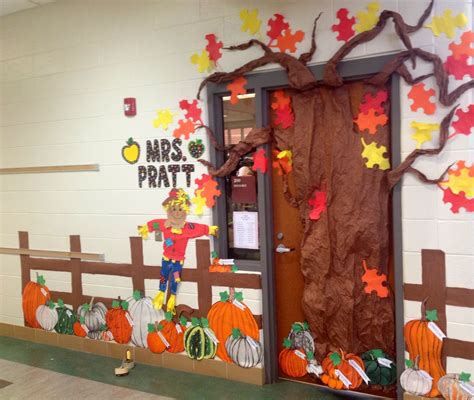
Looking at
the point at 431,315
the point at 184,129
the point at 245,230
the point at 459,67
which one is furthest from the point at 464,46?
the point at 184,129

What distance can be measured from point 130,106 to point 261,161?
118cm

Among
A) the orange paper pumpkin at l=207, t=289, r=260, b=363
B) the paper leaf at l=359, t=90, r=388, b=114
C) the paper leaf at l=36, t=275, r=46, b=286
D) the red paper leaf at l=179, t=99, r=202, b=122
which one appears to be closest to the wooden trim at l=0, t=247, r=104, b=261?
the paper leaf at l=36, t=275, r=46, b=286

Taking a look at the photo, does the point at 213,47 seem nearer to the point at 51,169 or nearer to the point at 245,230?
the point at 245,230

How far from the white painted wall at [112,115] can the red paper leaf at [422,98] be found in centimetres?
5

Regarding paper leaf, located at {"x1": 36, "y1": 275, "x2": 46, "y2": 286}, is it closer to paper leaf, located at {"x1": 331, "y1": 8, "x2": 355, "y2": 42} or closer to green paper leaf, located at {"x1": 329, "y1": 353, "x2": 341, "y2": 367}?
green paper leaf, located at {"x1": 329, "y1": 353, "x2": 341, "y2": 367}

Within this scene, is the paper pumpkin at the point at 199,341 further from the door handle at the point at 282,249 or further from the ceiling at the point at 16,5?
the ceiling at the point at 16,5

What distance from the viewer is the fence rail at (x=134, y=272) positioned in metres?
3.42

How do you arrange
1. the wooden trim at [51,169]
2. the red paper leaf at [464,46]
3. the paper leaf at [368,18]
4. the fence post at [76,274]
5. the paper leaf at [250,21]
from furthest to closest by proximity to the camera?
the fence post at [76,274] → the wooden trim at [51,169] → the paper leaf at [250,21] → the paper leaf at [368,18] → the red paper leaf at [464,46]

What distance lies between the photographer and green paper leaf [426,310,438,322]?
9.09 feet

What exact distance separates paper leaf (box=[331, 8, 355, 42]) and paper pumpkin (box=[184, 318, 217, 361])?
2.16 meters

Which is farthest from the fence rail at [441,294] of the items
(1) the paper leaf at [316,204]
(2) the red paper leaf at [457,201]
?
(1) the paper leaf at [316,204]

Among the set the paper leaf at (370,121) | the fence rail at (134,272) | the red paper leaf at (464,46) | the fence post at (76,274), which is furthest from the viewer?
the fence post at (76,274)

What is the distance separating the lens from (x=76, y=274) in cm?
412

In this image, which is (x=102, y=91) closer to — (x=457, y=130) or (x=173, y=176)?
(x=173, y=176)
